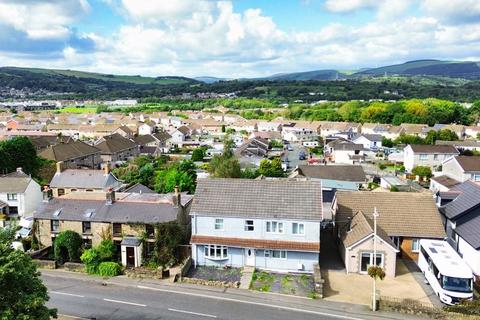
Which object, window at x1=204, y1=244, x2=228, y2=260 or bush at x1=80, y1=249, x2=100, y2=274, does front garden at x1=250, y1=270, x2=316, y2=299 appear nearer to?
window at x1=204, y1=244, x2=228, y2=260

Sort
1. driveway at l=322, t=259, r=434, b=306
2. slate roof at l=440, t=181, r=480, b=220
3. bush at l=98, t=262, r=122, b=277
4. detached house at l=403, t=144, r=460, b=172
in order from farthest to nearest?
detached house at l=403, t=144, r=460, b=172
slate roof at l=440, t=181, r=480, b=220
bush at l=98, t=262, r=122, b=277
driveway at l=322, t=259, r=434, b=306

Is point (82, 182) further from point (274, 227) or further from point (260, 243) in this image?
point (274, 227)

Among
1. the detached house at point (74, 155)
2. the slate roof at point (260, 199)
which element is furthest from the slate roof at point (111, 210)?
the detached house at point (74, 155)

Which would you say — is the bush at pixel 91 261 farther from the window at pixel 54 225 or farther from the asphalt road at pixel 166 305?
the window at pixel 54 225

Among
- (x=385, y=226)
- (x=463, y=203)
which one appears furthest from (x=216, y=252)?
(x=463, y=203)

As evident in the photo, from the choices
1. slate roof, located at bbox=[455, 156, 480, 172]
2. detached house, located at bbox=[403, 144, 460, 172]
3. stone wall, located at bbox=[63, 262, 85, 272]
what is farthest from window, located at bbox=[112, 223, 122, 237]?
detached house, located at bbox=[403, 144, 460, 172]
